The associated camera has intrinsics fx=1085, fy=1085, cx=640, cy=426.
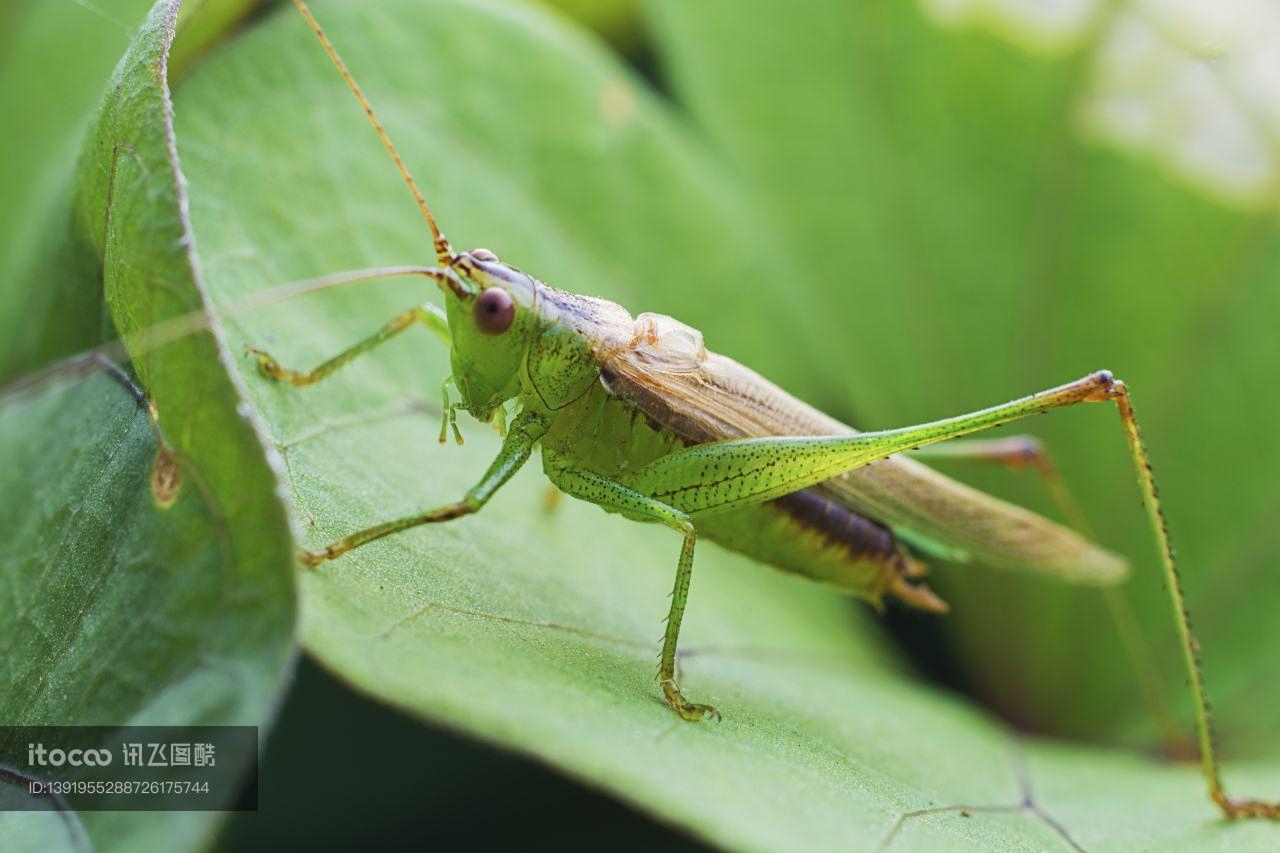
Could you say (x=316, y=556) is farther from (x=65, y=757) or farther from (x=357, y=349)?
(x=357, y=349)

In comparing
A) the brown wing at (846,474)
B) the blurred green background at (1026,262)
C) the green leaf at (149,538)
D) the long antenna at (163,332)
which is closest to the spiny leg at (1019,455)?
the brown wing at (846,474)

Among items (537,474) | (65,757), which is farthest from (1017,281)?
(65,757)

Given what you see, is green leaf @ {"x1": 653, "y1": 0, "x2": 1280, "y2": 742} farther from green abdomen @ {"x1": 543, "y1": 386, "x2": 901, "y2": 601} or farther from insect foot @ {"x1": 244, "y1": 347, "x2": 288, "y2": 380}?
insect foot @ {"x1": 244, "y1": 347, "x2": 288, "y2": 380}

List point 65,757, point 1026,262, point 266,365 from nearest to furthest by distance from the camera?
1. point 65,757
2. point 266,365
3. point 1026,262

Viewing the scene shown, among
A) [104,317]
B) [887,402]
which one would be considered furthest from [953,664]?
[104,317]

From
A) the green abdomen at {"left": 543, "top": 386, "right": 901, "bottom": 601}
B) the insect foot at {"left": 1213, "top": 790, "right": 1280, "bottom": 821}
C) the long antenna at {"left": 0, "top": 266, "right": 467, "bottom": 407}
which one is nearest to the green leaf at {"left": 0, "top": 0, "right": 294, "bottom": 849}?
the long antenna at {"left": 0, "top": 266, "right": 467, "bottom": 407}

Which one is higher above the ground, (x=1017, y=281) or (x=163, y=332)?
(x=1017, y=281)

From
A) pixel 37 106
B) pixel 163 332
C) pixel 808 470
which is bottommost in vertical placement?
pixel 37 106

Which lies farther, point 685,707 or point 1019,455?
point 1019,455
